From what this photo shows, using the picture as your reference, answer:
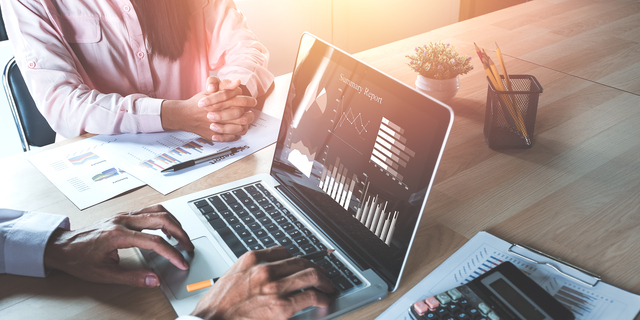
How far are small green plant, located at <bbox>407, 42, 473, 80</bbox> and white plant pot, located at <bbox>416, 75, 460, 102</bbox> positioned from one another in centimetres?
1

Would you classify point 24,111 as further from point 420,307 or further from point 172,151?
point 420,307

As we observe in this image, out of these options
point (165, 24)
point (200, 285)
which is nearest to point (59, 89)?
point (165, 24)

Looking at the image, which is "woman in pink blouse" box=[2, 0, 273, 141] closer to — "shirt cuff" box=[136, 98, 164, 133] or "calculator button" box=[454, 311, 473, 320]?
"shirt cuff" box=[136, 98, 164, 133]

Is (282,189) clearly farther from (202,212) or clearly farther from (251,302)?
(251,302)

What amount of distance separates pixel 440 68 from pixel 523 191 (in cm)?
41

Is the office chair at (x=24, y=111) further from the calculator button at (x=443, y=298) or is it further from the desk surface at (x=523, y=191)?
the calculator button at (x=443, y=298)

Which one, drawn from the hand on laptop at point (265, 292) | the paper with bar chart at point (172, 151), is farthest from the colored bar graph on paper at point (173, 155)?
the hand on laptop at point (265, 292)

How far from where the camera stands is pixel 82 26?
138 cm

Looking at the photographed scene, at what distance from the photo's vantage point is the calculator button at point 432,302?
0.62m

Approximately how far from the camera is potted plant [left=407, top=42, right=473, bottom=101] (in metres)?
1.20

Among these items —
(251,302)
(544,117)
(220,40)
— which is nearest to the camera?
(251,302)

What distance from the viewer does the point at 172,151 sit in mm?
1104

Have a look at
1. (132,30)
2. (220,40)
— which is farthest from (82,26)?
(220,40)

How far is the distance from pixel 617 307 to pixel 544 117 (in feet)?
2.17
